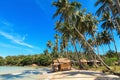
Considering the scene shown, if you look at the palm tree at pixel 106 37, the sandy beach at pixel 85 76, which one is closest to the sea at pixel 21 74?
the sandy beach at pixel 85 76

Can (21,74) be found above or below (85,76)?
above

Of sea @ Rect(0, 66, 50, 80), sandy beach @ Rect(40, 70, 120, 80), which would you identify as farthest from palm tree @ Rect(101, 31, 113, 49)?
sandy beach @ Rect(40, 70, 120, 80)

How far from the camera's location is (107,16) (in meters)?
35.2

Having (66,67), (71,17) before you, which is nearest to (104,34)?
(71,17)

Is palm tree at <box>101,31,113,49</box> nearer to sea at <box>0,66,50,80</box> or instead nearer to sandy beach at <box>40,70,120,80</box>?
sea at <box>0,66,50,80</box>

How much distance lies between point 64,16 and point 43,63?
38.5 metres

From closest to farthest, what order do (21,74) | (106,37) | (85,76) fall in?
(85,76) < (21,74) < (106,37)

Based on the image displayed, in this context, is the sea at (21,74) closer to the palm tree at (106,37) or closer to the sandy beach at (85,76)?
the sandy beach at (85,76)

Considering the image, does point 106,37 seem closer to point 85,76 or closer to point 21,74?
point 21,74

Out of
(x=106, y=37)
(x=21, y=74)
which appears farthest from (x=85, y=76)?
(x=106, y=37)

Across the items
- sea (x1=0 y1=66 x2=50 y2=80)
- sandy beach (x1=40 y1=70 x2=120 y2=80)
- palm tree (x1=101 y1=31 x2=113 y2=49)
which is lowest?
sandy beach (x1=40 y1=70 x2=120 y2=80)

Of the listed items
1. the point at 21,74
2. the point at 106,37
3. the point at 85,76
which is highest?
the point at 106,37

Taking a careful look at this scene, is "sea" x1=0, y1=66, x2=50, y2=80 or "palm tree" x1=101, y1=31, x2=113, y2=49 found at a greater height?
"palm tree" x1=101, y1=31, x2=113, y2=49

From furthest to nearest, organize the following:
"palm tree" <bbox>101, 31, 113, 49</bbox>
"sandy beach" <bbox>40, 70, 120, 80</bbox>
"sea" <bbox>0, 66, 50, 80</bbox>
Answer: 1. "palm tree" <bbox>101, 31, 113, 49</bbox>
2. "sea" <bbox>0, 66, 50, 80</bbox>
3. "sandy beach" <bbox>40, 70, 120, 80</bbox>
